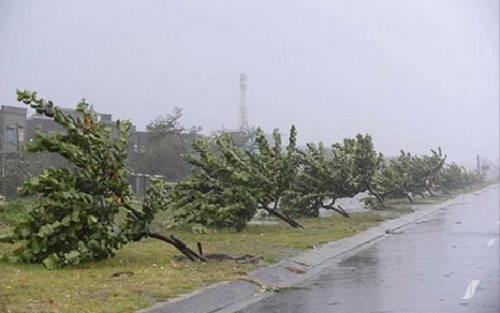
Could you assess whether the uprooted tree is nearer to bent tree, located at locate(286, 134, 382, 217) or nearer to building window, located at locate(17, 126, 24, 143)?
bent tree, located at locate(286, 134, 382, 217)

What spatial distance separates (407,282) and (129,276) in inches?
185

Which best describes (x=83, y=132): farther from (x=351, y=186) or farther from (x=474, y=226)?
(x=351, y=186)

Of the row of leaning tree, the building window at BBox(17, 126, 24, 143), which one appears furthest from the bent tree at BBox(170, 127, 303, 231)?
the building window at BBox(17, 126, 24, 143)

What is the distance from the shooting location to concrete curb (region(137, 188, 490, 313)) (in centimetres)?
1066

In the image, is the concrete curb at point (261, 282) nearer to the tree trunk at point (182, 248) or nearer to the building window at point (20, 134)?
the tree trunk at point (182, 248)

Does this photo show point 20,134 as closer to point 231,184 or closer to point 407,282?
point 231,184

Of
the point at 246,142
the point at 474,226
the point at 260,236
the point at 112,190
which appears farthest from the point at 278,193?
the point at 246,142

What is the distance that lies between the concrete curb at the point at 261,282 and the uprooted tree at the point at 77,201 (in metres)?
1.69

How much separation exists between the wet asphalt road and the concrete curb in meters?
0.41

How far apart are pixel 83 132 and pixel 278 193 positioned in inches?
412

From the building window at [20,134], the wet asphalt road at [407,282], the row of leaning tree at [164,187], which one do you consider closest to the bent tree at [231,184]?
the row of leaning tree at [164,187]

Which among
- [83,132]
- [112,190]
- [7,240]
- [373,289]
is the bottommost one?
[373,289]

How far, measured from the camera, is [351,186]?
30.9 metres

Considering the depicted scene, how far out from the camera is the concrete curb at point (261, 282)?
1066cm
